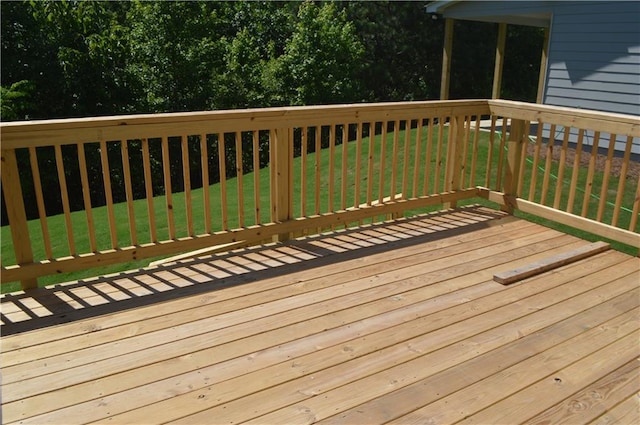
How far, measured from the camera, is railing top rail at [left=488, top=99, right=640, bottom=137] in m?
3.58

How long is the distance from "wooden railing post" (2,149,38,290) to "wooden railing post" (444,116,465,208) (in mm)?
3159

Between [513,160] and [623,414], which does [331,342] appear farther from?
[513,160]

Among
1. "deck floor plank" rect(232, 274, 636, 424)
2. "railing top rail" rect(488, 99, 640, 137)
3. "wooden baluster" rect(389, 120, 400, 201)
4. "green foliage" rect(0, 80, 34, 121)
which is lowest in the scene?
"deck floor plank" rect(232, 274, 636, 424)

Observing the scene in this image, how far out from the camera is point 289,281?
10.7ft

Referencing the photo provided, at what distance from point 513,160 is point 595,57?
200 inches

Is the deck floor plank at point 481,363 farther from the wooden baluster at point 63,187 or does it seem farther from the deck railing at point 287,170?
the wooden baluster at point 63,187

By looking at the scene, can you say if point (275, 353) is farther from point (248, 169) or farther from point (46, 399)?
point (248, 169)

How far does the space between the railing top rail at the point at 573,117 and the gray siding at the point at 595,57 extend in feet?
15.3

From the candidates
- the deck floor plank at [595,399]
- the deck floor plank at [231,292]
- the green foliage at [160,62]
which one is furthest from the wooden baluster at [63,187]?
the green foliage at [160,62]

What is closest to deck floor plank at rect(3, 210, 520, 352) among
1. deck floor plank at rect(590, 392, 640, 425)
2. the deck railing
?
the deck railing

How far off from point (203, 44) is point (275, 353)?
13.4 meters

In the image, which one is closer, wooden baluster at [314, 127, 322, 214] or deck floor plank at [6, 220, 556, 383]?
deck floor plank at [6, 220, 556, 383]

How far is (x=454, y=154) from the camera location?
4.50m

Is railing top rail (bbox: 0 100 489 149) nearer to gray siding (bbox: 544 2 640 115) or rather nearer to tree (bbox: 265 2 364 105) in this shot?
gray siding (bbox: 544 2 640 115)
